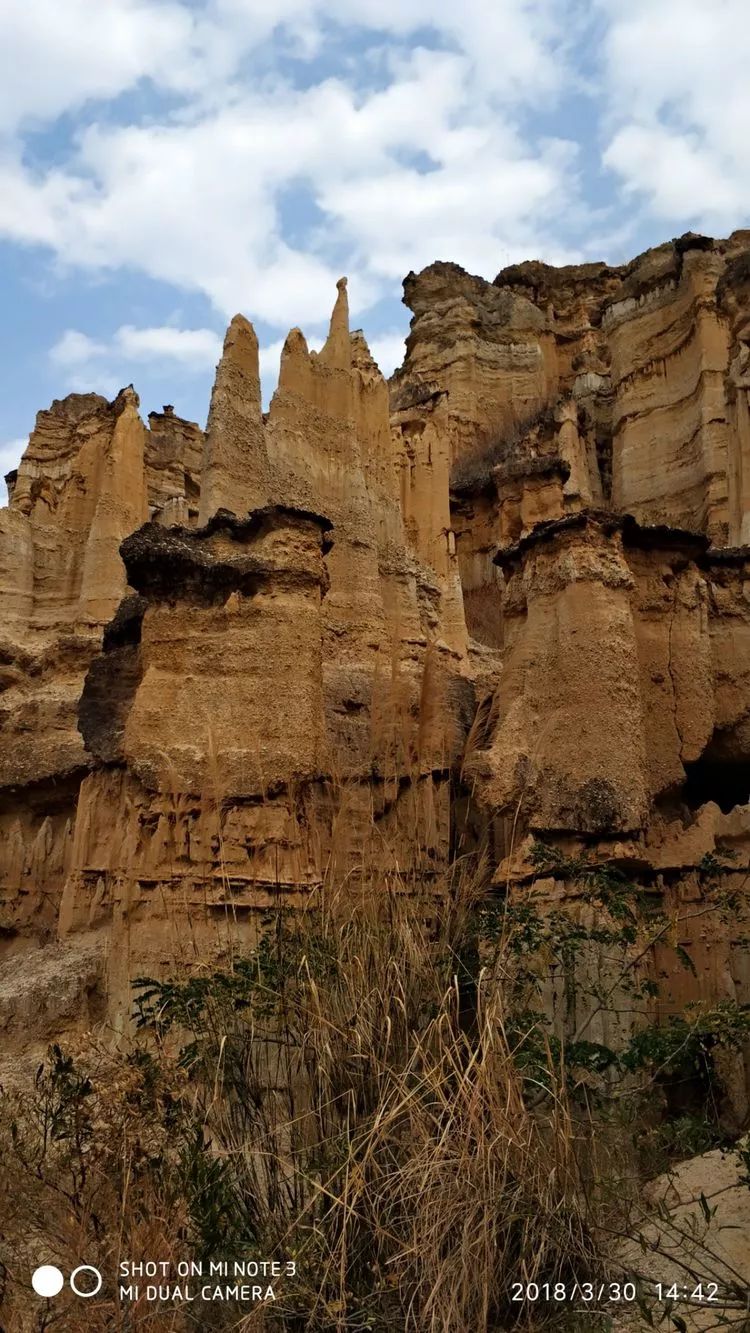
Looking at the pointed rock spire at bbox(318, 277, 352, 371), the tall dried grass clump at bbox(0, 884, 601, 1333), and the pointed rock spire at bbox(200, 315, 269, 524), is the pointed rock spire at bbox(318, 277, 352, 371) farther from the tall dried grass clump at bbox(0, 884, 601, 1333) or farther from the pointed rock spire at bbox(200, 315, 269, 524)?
the tall dried grass clump at bbox(0, 884, 601, 1333)

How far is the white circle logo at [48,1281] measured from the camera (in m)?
5.11

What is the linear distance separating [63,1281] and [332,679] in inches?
337

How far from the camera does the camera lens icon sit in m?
4.94

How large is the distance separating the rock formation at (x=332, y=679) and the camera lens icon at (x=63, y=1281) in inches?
66.2

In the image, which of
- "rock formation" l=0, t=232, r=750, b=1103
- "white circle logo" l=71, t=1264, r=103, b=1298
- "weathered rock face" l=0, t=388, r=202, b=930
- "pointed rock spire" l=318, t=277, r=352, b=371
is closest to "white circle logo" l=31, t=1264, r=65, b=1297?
"white circle logo" l=71, t=1264, r=103, b=1298

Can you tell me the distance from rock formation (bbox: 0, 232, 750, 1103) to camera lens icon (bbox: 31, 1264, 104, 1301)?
1682 mm

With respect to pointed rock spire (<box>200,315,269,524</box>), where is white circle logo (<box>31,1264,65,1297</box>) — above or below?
below

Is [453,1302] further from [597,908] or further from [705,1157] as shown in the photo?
[597,908]

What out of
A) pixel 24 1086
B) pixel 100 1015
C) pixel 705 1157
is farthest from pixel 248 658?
pixel 705 1157

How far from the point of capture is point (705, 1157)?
21.0ft

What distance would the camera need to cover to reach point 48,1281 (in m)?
5.15

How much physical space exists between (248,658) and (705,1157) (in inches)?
240

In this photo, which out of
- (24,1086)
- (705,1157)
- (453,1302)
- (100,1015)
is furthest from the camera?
(100,1015)

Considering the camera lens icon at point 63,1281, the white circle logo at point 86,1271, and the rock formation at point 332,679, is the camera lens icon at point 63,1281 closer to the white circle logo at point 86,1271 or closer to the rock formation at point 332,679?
the white circle logo at point 86,1271
